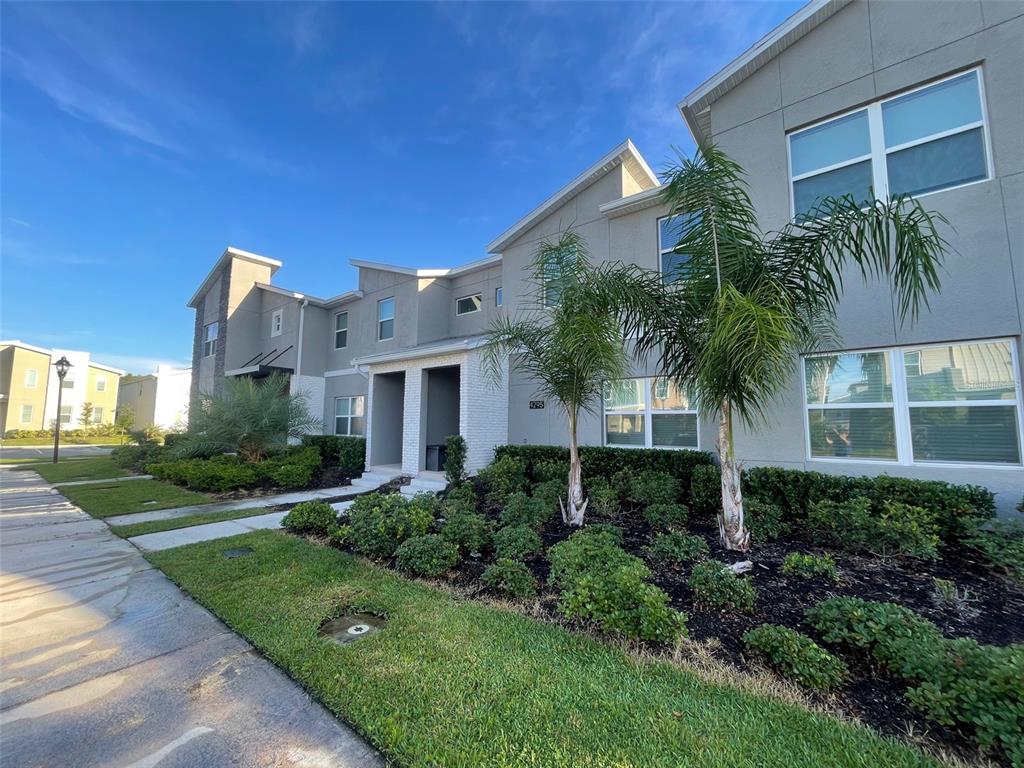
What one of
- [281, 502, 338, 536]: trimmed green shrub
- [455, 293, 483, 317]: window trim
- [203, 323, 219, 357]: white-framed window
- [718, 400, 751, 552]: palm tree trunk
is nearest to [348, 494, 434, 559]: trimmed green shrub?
[281, 502, 338, 536]: trimmed green shrub

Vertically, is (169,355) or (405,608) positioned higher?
(169,355)

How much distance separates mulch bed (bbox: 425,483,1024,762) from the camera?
256cm

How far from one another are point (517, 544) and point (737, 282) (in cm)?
421

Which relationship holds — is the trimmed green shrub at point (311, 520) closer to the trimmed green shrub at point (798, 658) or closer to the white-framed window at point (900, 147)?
the trimmed green shrub at point (798, 658)

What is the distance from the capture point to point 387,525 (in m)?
5.80

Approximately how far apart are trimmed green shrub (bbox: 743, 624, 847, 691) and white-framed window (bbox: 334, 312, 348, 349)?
16.9m

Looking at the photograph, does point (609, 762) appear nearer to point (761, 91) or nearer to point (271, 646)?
point (271, 646)

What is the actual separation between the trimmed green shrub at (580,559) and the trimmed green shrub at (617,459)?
11.2 ft

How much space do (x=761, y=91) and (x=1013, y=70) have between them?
10.9ft

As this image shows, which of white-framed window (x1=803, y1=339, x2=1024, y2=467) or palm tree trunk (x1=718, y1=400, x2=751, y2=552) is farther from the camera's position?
white-framed window (x1=803, y1=339, x2=1024, y2=467)

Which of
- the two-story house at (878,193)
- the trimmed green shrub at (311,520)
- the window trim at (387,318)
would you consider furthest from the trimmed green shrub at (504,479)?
the window trim at (387,318)

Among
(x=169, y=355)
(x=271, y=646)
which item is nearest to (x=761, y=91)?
(x=271, y=646)

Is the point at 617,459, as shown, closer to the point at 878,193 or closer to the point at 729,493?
the point at 729,493

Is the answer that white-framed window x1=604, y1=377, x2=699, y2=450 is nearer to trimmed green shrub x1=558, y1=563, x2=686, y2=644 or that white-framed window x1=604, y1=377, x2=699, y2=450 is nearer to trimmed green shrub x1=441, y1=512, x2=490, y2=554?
trimmed green shrub x1=441, y1=512, x2=490, y2=554
